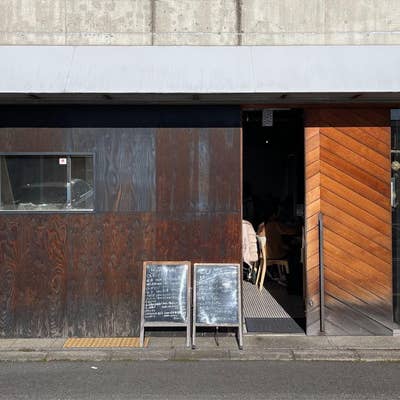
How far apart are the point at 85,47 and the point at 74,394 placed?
13.7 feet

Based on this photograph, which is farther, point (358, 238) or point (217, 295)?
point (358, 238)

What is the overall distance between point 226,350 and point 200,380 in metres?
1.01

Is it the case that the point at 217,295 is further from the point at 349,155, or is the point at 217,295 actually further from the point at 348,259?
the point at 349,155

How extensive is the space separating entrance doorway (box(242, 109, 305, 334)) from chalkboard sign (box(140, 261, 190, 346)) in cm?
115

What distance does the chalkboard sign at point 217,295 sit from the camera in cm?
691

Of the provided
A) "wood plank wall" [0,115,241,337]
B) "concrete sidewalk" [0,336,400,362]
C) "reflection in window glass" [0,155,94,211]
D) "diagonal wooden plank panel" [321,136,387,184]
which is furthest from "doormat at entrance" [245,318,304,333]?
"reflection in window glass" [0,155,94,211]

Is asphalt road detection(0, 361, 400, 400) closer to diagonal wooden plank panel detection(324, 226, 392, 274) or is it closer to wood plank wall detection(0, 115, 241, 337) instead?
wood plank wall detection(0, 115, 241, 337)

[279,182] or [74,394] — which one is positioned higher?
[279,182]

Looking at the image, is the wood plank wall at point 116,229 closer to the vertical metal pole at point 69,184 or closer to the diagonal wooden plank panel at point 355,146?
the vertical metal pole at point 69,184

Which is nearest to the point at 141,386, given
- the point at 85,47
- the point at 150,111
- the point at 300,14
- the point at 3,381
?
the point at 3,381

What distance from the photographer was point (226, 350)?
263 inches

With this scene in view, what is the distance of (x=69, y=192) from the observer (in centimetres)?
734

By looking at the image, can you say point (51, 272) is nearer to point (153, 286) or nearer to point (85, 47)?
point (153, 286)

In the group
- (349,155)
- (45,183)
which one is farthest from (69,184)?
(349,155)
